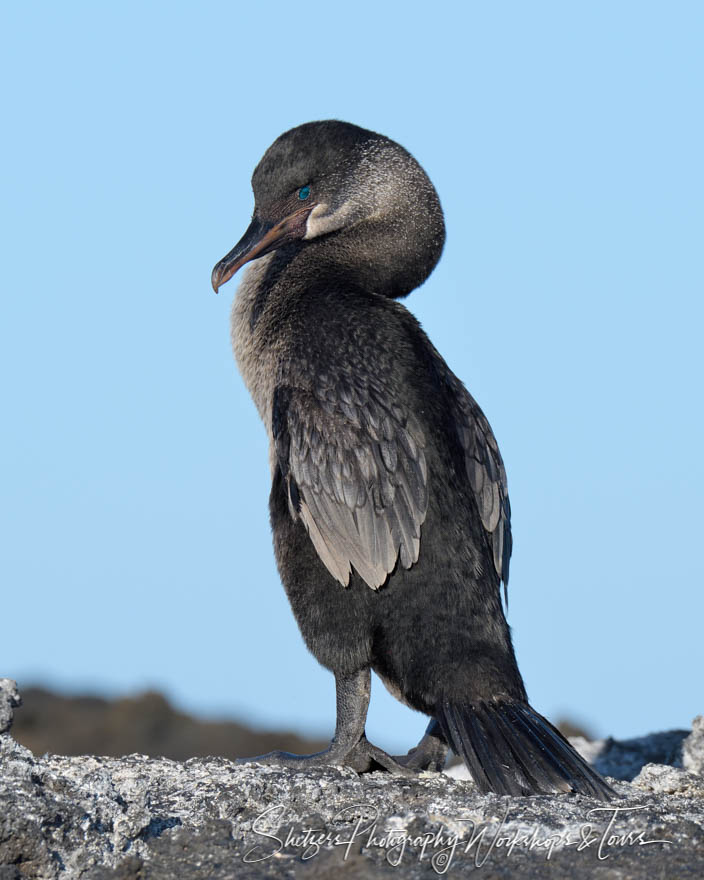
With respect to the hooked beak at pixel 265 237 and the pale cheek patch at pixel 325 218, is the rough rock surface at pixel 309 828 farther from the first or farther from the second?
the pale cheek patch at pixel 325 218

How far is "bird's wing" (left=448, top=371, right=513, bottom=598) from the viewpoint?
223 inches

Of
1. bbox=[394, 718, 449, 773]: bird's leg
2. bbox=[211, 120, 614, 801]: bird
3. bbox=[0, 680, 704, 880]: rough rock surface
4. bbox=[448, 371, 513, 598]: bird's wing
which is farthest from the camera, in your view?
bbox=[448, 371, 513, 598]: bird's wing

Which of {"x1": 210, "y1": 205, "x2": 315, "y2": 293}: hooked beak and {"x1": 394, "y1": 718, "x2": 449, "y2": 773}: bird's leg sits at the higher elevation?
{"x1": 210, "y1": 205, "x2": 315, "y2": 293}: hooked beak

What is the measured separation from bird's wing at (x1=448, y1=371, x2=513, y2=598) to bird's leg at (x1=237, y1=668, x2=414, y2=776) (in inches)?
34.6

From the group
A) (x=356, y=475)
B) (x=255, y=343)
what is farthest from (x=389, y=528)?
(x=255, y=343)

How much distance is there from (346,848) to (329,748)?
117 centimetres

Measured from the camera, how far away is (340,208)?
641cm

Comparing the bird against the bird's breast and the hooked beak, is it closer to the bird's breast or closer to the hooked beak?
the bird's breast

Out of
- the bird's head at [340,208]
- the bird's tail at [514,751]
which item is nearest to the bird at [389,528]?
the bird's tail at [514,751]

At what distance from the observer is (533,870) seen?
389 cm

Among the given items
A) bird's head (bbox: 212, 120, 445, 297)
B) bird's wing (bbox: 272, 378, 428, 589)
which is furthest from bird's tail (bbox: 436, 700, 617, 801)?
bird's head (bbox: 212, 120, 445, 297)

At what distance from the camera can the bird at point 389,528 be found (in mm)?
4930

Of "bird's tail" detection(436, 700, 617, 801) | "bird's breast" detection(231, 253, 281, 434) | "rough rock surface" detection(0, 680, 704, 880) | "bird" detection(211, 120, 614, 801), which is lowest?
"rough rock surface" detection(0, 680, 704, 880)

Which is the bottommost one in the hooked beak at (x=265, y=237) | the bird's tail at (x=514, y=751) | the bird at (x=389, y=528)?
the bird's tail at (x=514, y=751)
